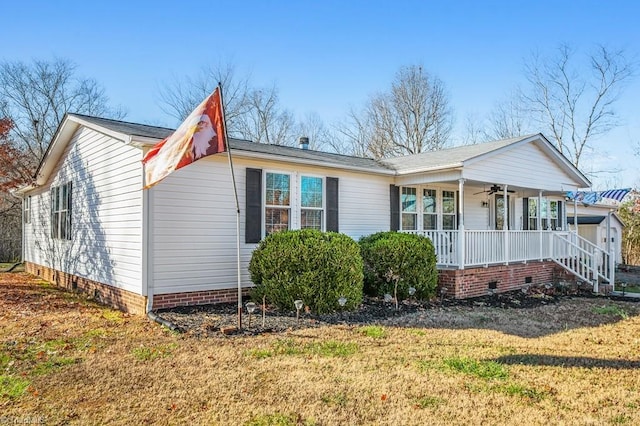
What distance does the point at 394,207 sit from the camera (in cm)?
1135

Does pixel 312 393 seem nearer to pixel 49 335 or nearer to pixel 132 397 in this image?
pixel 132 397

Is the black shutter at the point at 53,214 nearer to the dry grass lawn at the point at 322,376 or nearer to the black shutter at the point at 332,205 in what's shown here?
the dry grass lawn at the point at 322,376

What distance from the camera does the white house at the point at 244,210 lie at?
7938 mm

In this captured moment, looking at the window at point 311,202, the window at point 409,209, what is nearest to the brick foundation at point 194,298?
the window at point 311,202

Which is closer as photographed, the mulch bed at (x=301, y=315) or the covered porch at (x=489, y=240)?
the mulch bed at (x=301, y=315)

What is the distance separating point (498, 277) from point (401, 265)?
11.5 ft

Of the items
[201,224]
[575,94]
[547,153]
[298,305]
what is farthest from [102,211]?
[575,94]

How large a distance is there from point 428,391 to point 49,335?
5.44 m

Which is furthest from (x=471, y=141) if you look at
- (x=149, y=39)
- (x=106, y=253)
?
(x=106, y=253)

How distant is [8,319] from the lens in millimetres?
7609

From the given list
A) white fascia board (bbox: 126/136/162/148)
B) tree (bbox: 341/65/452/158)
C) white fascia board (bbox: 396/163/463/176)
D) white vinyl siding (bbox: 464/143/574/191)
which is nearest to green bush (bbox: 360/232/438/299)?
white fascia board (bbox: 396/163/463/176)

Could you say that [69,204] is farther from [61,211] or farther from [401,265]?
[401,265]

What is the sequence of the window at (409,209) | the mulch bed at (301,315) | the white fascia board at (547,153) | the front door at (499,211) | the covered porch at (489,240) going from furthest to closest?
the front door at (499,211), the window at (409,209), the white fascia board at (547,153), the covered porch at (489,240), the mulch bed at (301,315)

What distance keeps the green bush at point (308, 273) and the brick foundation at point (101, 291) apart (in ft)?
7.14
